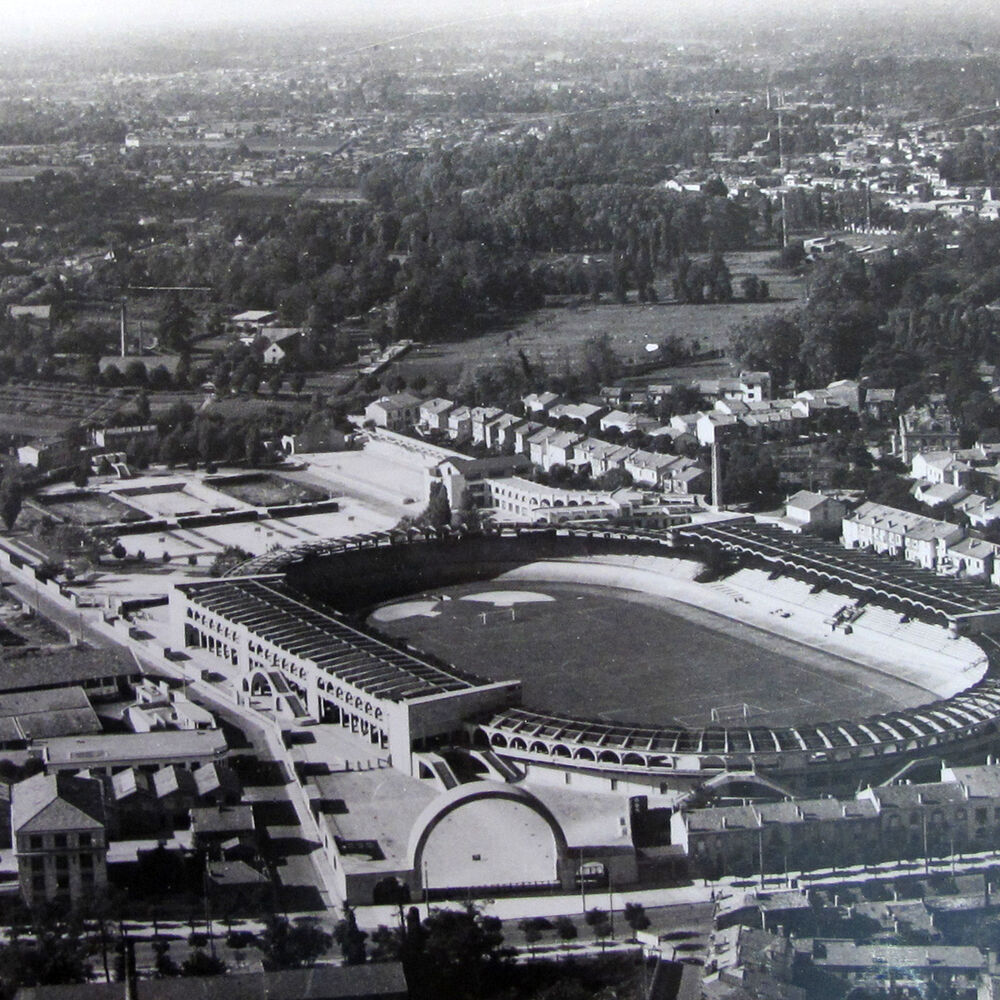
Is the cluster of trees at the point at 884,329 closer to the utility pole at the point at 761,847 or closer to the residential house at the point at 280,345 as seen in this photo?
the residential house at the point at 280,345

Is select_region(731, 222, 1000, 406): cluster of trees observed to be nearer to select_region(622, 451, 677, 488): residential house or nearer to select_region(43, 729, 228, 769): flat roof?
select_region(622, 451, 677, 488): residential house

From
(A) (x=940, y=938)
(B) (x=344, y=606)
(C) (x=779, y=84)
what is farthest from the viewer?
(C) (x=779, y=84)

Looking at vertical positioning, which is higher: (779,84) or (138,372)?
(779,84)

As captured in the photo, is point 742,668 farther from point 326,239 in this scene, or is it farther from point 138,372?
point 326,239

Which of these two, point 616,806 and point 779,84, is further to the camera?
point 779,84

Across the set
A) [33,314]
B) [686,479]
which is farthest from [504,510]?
[33,314]

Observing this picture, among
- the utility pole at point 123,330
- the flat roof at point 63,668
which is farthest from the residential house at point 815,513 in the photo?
the utility pole at point 123,330

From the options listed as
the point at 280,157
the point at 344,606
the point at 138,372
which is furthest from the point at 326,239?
Answer: the point at 344,606
